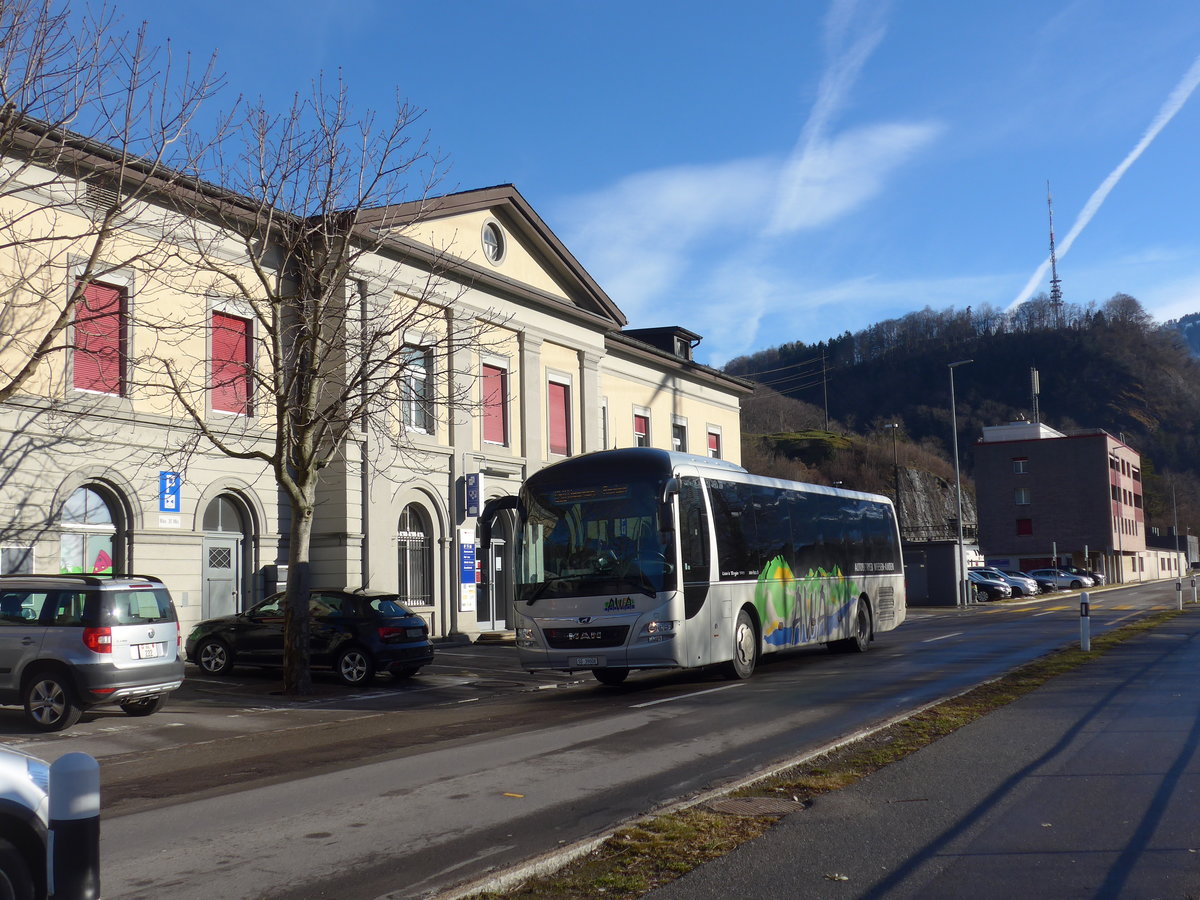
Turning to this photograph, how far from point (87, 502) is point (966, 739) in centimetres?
1587

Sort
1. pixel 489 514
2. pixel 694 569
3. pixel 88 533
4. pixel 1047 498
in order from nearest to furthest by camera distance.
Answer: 1. pixel 694 569
2. pixel 489 514
3. pixel 88 533
4. pixel 1047 498

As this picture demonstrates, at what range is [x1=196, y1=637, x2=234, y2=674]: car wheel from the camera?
19328 mm

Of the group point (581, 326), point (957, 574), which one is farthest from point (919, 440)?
point (581, 326)

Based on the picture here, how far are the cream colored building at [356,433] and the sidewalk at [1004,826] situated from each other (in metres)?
11.3

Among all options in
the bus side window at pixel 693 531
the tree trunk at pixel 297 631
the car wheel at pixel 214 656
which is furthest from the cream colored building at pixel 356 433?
the bus side window at pixel 693 531

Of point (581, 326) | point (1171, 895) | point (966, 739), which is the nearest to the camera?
point (1171, 895)

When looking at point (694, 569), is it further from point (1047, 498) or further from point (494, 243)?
point (1047, 498)

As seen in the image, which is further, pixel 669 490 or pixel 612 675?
pixel 612 675

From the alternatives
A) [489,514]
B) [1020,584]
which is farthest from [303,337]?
[1020,584]

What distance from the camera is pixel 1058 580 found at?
232ft

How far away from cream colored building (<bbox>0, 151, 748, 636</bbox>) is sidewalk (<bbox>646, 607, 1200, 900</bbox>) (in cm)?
1130

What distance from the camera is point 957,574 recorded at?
50.1 m

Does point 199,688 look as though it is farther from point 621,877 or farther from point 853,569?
point 621,877

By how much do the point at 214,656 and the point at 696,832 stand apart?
580 inches
